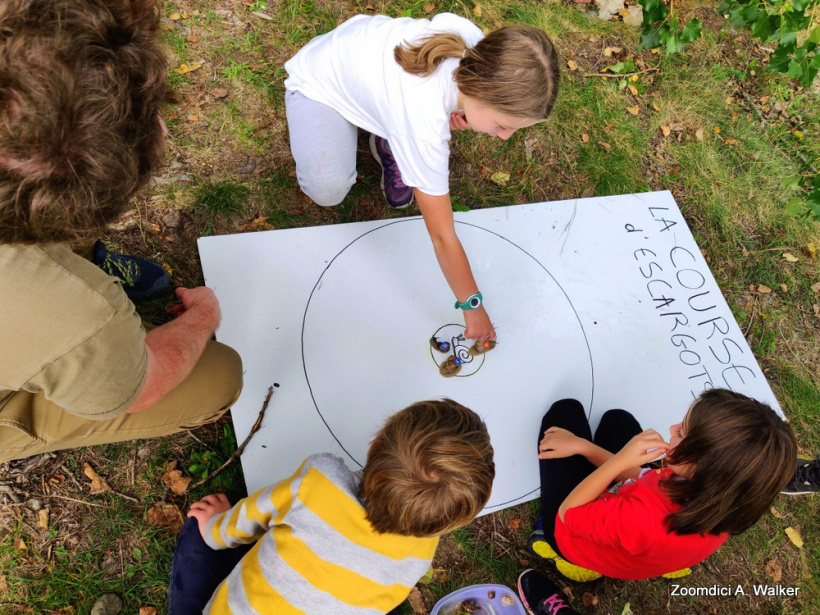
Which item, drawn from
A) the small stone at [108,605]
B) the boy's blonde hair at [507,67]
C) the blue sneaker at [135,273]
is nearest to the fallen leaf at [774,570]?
the boy's blonde hair at [507,67]

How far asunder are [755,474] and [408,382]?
1312 mm

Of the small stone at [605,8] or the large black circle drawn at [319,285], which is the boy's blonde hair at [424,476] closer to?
the large black circle drawn at [319,285]

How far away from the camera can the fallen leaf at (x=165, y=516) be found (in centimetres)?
211

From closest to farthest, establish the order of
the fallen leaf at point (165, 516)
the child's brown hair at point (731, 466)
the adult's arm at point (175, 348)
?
the adult's arm at point (175, 348)
the child's brown hair at point (731, 466)
the fallen leaf at point (165, 516)

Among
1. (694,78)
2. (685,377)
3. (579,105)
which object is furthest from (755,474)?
(694,78)

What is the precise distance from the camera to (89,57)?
1.12 metres

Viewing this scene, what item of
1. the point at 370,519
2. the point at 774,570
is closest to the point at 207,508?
the point at 370,519

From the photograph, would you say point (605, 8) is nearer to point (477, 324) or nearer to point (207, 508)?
point (477, 324)

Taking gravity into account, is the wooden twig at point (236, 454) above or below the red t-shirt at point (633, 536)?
below

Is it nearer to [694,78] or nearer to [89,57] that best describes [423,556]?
[89,57]

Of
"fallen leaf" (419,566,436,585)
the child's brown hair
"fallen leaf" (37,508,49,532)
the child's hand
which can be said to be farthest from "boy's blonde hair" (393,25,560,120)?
"fallen leaf" (37,508,49,532)

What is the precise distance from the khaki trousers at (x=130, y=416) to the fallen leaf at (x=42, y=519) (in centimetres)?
50

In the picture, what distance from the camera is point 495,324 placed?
2.64 meters

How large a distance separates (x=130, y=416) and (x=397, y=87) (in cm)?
151
